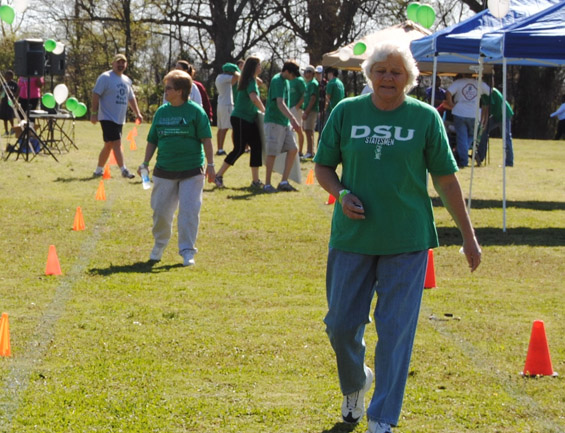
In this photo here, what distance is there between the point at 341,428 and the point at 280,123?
10.1 metres

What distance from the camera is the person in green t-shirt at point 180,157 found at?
8797 mm

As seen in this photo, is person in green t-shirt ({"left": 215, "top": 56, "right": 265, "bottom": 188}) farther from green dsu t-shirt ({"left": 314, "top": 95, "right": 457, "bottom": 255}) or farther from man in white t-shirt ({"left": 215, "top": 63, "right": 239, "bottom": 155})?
green dsu t-shirt ({"left": 314, "top": 95, "right": 457, "bottom": 255})

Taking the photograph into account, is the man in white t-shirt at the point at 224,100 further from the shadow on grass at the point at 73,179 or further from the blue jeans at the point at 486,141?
the blue jeans at the point at 486,141

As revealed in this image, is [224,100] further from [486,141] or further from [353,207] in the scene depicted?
[353,207]

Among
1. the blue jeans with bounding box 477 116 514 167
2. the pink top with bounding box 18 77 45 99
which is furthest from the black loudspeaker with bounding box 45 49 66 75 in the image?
the blue jeans with bounding box 477 116 514 167

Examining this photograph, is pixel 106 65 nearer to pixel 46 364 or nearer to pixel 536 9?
pixel 536 9

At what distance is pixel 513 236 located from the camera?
456 inches

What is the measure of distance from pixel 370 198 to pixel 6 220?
323 inches

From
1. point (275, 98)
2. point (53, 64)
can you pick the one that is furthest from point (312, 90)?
point (53, 64)

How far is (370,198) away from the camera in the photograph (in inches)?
172

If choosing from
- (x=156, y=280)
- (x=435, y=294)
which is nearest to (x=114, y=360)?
(x=156, y=280)

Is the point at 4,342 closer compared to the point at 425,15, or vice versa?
the point at 4,342

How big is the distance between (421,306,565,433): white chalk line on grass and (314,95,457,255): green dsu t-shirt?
3.92 feet

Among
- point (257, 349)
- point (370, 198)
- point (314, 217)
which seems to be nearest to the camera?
point (370, 198)
